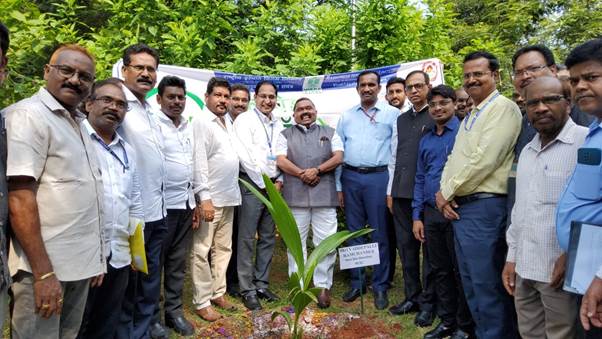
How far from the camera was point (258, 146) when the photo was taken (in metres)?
4.27

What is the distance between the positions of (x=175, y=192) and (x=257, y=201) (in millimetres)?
926

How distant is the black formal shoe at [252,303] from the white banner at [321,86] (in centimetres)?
229

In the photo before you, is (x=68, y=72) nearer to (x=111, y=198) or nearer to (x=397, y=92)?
(x=111, y=198)

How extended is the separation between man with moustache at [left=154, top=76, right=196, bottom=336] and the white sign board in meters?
1.28

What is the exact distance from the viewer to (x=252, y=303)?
405 cm

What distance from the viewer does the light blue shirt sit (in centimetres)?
182

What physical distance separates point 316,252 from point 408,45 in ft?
12.4

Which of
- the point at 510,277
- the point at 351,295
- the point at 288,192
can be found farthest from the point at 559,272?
the point at 288,192

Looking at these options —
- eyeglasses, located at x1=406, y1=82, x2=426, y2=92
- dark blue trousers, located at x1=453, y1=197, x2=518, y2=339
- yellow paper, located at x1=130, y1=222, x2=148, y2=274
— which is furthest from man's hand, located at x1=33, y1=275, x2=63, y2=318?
eyeglasses, located at x1=406, y1=82, x2=426, y2=92

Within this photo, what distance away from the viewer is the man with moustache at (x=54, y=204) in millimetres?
1827

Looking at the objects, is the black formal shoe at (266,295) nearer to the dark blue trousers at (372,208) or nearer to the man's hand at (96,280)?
the dark blue trousers at (372,208)

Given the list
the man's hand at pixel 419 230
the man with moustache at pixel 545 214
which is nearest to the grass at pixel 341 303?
the man's hand at pixel 419 230

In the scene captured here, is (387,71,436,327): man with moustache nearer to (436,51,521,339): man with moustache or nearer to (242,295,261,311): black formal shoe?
(436,51,521,339): man with moustache

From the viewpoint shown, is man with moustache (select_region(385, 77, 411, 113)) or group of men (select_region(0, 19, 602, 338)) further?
man with moustache (select_region(385, 77, 411, 113))
